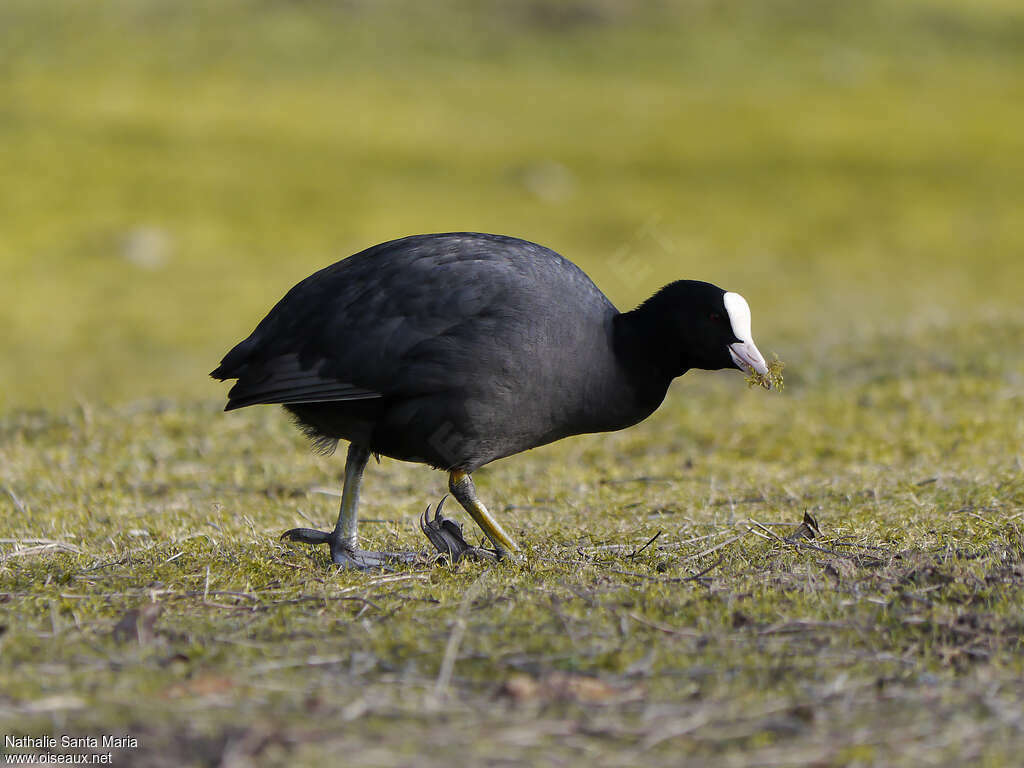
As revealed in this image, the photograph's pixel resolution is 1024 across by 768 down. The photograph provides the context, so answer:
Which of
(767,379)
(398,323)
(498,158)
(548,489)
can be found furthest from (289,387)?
(498,158)

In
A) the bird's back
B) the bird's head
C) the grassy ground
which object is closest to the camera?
the grassy ground

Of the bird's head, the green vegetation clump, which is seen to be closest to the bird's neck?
the bird's head

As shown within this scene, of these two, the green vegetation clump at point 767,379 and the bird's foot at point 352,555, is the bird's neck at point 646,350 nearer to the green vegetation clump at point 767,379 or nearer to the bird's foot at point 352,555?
the green vegetation clump at point 767,379

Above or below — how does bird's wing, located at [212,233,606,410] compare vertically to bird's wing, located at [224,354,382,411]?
above

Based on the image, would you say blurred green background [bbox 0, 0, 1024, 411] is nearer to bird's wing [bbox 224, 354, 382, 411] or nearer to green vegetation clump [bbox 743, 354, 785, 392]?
green vegetation clump [bbox 743, 354, 785, 392]

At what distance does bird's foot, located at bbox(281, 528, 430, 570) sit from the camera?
185 inches

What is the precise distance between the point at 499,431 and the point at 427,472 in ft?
8.56

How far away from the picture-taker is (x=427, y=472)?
7.16 m

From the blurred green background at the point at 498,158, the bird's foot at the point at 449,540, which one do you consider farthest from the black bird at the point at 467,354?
the blurred green background at the point at 498,158

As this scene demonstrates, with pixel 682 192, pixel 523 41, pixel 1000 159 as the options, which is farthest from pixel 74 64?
pixel 1000 159

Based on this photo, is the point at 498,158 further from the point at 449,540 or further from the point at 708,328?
the point at 449,540

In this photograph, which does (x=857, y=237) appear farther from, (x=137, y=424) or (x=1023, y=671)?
(x=1023, y=671)

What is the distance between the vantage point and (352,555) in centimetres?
473

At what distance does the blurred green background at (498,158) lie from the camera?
53.3 feet
